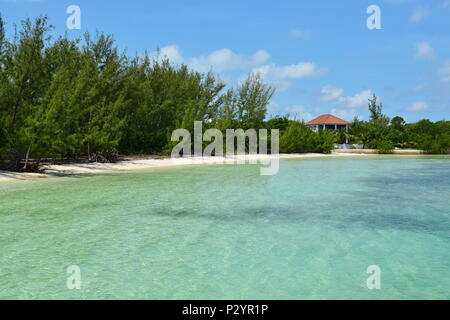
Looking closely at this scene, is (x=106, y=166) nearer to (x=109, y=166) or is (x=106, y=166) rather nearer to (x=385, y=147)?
(x=109, y=166)

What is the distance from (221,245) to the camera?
778cm

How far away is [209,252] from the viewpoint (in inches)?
287

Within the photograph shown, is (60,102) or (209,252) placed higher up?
(60,102)

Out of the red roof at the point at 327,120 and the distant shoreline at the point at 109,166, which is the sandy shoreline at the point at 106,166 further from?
the red roof at the point at 327,120

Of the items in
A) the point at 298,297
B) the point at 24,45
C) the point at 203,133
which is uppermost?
the point at 24,45

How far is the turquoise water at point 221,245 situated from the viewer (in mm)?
5570

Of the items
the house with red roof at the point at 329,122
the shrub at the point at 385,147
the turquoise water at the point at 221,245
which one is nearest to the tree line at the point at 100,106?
the shrub at the point at 385,147

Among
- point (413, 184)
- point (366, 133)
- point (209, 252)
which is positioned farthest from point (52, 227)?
point (366, 133)

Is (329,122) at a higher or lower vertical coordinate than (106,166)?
higher

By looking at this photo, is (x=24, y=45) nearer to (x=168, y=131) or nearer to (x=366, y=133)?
(x=168, y=131)

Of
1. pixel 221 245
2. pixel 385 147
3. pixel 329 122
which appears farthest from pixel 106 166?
pixel 329 122

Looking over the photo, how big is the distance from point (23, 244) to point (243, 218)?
5054 millimetres

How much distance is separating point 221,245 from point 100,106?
22398 mm
